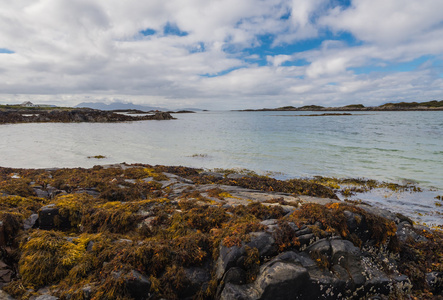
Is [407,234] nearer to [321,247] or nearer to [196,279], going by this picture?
[321,247]

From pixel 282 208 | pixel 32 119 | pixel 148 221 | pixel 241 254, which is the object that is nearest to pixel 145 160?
pixel 148 221

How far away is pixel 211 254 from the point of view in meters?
6.00

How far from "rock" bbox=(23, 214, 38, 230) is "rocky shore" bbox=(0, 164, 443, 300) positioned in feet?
0.09

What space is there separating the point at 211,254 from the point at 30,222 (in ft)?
19.9

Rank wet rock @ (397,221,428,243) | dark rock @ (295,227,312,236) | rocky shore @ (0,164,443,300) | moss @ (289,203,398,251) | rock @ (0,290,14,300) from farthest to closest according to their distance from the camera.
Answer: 1. wet rock @ (397,221,428,243)
2. moss @ (289,203,398,251)
3. dark rock @ (295,227,312,236)
4. rocky shore @ (0,164,443,300)
5. rock @ (0,290,14,300)

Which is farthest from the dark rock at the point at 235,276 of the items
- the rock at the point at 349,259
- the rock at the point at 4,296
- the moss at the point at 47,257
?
the rock at the point at 4,296

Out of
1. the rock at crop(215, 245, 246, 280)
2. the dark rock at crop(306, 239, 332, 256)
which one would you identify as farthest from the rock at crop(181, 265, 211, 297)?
the dark rock at crop(306, 239, 332, 256)

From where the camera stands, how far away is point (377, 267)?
6.12m

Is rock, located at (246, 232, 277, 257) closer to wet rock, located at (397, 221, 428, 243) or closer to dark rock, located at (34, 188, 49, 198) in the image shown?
wet rock, located at (397, 221, 428, 243)

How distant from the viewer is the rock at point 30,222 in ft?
23.6

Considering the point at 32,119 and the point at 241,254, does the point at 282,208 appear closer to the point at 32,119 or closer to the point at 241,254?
the point at 241,254

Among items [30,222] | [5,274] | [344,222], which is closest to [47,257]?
[5,274]

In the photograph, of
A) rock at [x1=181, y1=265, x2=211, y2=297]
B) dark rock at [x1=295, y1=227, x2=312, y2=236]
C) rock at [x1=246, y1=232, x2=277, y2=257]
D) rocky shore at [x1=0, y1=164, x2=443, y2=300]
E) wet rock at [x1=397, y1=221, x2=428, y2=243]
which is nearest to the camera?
rocky shore at [x1=0, y1=164, x2=443, y2=300]

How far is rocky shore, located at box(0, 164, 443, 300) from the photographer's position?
5.13 m
